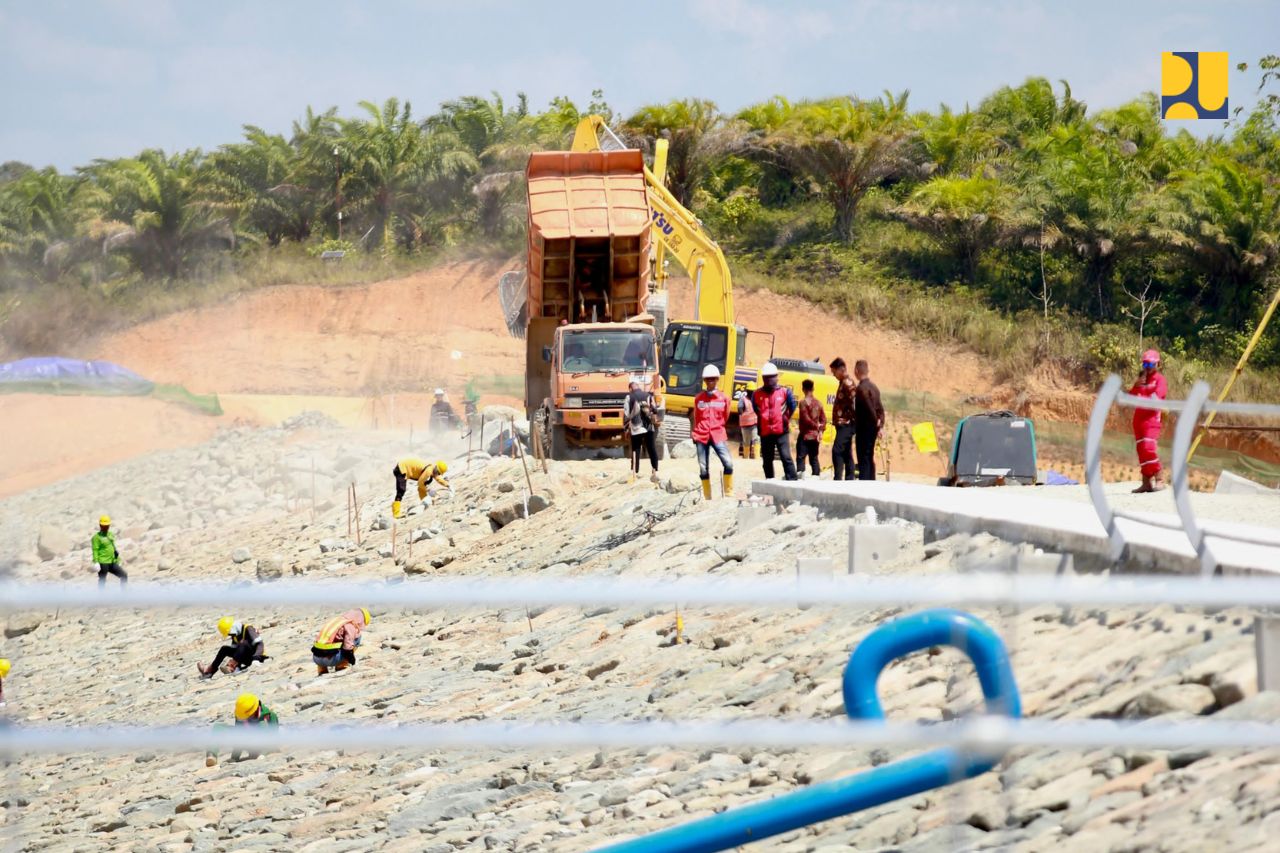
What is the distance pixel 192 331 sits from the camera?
171ft

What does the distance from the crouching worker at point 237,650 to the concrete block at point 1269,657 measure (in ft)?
31.5

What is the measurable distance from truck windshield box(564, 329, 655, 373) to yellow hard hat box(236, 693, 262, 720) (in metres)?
12.2

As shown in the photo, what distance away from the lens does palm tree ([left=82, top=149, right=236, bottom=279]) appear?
52.3 meters

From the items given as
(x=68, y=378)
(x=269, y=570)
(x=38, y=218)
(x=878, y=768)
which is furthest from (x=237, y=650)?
(x=38, y=218)

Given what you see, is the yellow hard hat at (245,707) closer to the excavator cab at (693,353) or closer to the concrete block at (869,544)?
the concrete block at (869,544)

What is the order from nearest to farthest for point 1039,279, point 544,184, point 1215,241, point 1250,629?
point 1250,629 < point 544,184 < point 1215,241 < point 1039,279

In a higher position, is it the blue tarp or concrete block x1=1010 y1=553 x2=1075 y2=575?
concrete block x1=1010 y1=553 x2=1075 y2=575

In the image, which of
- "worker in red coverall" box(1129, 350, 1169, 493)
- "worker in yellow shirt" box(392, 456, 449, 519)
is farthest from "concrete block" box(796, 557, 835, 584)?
"worker in yellow shirt" box(392, 456, 449, 519)

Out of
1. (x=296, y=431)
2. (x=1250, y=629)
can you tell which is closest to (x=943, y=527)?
(x=1250, y=629)

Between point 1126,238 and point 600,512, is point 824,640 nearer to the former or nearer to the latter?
point 600,512

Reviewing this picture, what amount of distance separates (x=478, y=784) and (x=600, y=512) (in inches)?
403

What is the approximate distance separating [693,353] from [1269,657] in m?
22.1

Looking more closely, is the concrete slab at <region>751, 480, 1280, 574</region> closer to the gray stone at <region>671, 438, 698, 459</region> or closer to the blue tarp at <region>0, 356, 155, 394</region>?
the gray stone at <region>671, 438, 698, 459</region>

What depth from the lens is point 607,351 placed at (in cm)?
2206
